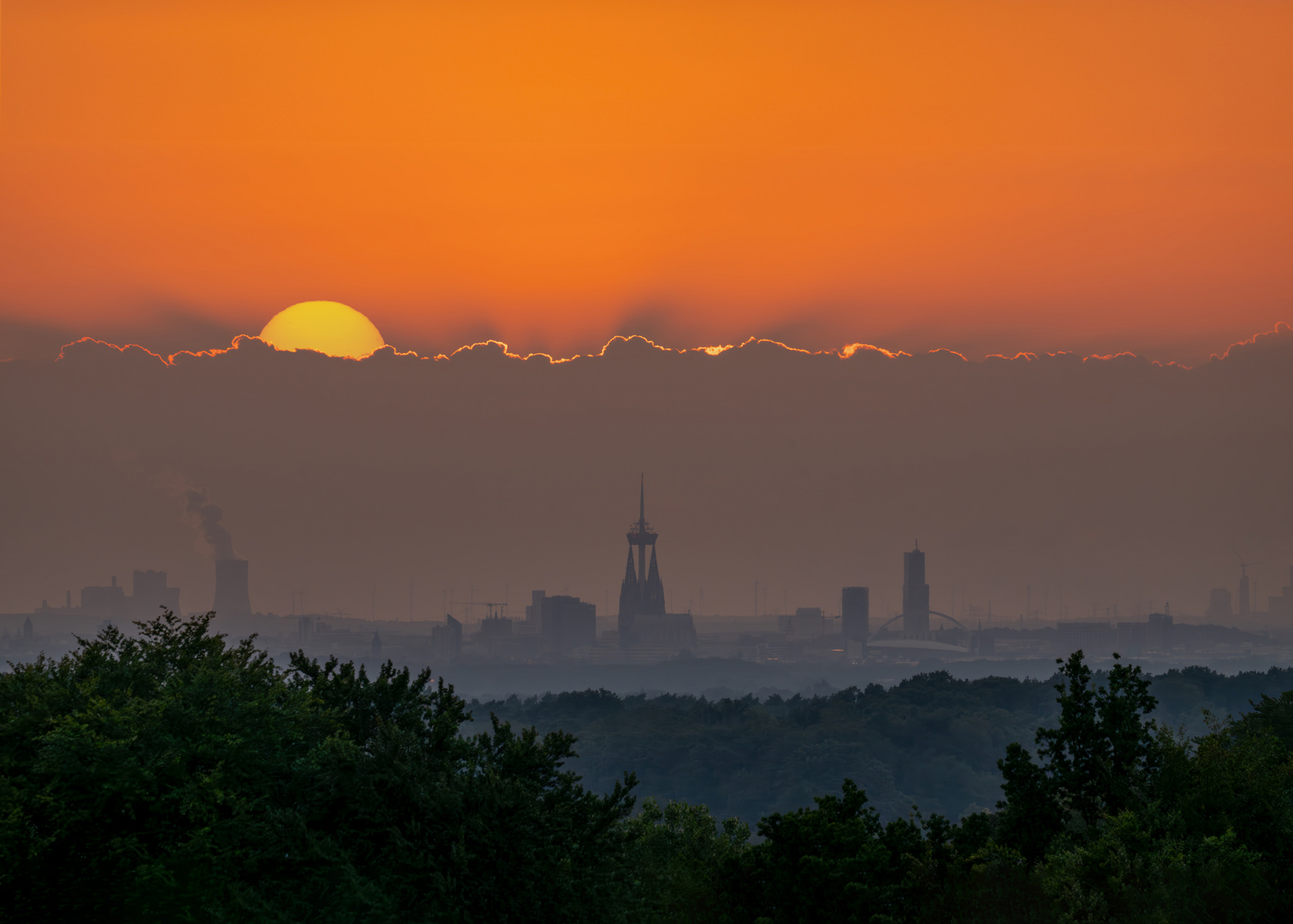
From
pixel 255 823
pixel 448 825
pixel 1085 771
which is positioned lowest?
pixel 448 825

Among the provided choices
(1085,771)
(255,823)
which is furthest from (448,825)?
(1085,771)

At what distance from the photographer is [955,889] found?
42.9m

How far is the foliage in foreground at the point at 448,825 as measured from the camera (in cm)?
3600

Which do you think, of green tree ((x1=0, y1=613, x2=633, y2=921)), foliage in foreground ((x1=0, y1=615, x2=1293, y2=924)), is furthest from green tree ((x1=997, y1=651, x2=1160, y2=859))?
green tree ((x1=0, y1=613, x2=633, y2=921))

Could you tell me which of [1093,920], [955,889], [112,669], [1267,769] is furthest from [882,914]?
[112,669]

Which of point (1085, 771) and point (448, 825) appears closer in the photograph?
point (448, 825)

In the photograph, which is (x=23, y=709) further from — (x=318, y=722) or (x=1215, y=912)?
(x=1215, y=912)

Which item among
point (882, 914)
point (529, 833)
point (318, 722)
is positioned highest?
point (318, 722)

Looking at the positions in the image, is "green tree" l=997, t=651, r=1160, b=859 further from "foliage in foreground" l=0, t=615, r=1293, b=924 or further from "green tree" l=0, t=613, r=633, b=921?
"green tree" l=0, t=613, r=633, b=921

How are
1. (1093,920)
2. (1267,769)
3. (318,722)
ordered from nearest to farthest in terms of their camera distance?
(1093,920), (318,722), (1267,769)

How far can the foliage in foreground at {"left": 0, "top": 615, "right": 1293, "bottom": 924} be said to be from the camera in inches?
1417

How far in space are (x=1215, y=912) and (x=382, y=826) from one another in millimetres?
24965

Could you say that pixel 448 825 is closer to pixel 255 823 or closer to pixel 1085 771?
pixel 255 823

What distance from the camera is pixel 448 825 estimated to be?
37219 millimetres
